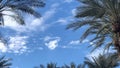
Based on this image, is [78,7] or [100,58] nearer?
[78,7]

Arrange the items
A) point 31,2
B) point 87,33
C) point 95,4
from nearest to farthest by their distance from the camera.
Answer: point 31,2 < point 95,4 < point 87,33

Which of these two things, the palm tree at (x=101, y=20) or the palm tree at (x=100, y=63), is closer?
the palm tree at (x=101, y=20)

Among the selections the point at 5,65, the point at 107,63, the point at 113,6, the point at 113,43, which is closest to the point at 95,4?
the point at 113,6

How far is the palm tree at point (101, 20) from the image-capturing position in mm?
28188

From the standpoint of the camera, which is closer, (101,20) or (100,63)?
(101,20)

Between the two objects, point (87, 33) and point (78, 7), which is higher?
point (78, 7)

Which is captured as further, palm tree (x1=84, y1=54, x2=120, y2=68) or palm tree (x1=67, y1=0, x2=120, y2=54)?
palm tree (x1=84, y1=54, x2=120, y2=68)

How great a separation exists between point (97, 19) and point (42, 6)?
211 inches

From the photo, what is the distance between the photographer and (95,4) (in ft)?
94.5

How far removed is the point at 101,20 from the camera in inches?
1174

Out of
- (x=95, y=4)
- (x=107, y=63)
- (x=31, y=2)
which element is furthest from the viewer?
(x=107, y=63)

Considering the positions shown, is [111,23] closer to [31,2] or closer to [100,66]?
[31,2]

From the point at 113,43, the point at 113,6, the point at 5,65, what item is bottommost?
the point at 113,43

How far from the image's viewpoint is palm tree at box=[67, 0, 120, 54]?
28188 mm
